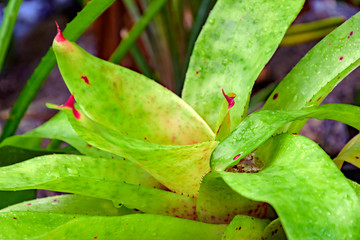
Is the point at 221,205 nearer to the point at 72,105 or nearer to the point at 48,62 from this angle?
the point at 72,105

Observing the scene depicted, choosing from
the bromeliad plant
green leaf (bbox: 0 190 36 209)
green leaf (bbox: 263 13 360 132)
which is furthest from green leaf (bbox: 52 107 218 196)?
green leaf (bbox: 0 190 36 209)

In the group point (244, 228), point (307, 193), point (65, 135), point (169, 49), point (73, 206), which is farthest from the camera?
point (169, 49)

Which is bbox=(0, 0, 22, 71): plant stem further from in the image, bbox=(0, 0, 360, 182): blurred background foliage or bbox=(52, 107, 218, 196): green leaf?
bbox=(52, 107, 218, 196): green leaf

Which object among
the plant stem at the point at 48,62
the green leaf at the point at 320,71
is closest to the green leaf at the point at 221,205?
the green leaf at the point at 320,71

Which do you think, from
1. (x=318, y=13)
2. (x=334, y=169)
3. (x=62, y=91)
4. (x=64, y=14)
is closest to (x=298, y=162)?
(x=334, y=169)

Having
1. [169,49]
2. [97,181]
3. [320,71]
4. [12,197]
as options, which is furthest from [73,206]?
[169,49]

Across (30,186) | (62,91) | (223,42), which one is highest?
(223,42)

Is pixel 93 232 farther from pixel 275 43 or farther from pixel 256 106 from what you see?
pixel 256 106
